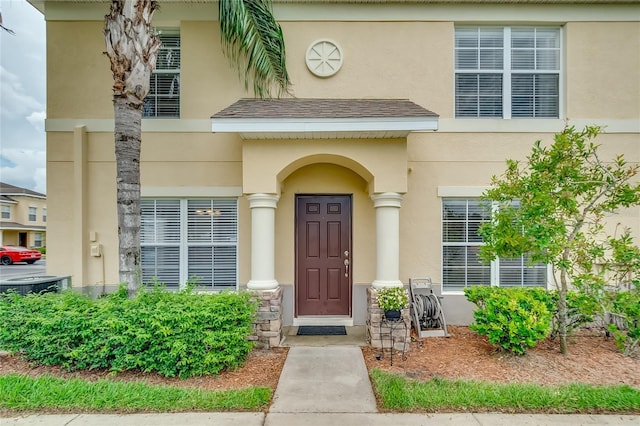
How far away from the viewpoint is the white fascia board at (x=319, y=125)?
16.9 feet

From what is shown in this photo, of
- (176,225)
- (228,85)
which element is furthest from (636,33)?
(176,225)

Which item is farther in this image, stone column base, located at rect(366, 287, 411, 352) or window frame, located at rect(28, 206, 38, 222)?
window frame, located at rect(28, 206, 38, 222)

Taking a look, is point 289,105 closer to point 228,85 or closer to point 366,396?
point 228,85

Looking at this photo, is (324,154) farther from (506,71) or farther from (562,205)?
(506,71)

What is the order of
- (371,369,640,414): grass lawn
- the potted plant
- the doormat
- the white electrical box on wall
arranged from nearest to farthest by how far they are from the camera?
(371,369,640,414): grass lawn, the potted plant, the doormat, the white electrical box on wall

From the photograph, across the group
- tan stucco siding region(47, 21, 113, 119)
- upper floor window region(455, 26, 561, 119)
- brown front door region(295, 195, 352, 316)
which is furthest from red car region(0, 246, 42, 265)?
upper floor window region(455, 26, 561, 119)

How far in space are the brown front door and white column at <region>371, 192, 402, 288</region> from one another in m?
1.13

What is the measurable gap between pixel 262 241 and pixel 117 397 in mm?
2730

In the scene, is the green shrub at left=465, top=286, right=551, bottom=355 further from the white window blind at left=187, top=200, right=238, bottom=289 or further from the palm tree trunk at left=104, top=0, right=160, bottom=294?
the palm tree trunk at left=104, top=0, right=160, bottom=294

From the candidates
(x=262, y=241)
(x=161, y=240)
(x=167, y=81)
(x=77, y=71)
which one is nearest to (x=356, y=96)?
(x=262, y=241)

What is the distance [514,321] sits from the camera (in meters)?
4.63

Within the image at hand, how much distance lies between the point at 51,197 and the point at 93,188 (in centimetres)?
81

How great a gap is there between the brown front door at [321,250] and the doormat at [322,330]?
313 millimetres

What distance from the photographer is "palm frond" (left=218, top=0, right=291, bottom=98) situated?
567cm
